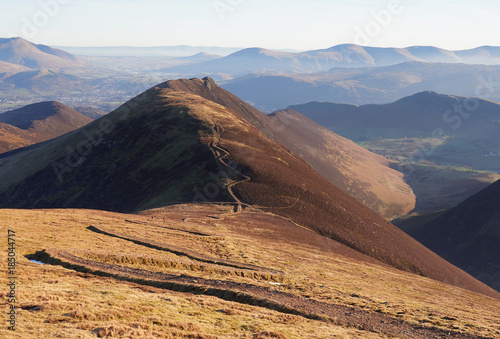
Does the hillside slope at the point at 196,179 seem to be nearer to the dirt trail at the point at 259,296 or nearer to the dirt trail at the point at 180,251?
the dirt trail at the point at 180,251

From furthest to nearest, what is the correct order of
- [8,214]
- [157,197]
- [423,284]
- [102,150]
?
[102,150] < [157,197] < [423,284] < [8,214]

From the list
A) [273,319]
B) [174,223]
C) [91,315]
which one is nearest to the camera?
[91,315]

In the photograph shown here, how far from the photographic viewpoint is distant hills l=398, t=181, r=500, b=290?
118 m

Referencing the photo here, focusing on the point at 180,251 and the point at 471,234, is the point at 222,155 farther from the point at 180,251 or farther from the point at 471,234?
the point at 471,234

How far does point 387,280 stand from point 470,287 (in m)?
40.6

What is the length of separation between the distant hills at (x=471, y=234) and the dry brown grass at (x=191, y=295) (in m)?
70.3

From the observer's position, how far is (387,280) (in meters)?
57.5

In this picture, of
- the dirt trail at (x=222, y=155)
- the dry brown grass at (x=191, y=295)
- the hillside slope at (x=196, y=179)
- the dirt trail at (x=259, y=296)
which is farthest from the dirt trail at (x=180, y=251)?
the dirt trail at (x=222, y=155)

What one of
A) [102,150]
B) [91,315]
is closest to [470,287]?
[91,315]

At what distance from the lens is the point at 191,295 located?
35.8 metres

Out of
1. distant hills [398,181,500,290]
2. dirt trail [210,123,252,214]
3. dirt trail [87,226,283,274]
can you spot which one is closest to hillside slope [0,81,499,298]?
dirt trail [210,123,252,214]

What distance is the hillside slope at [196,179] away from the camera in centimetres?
8638

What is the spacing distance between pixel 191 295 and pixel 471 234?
130888mm

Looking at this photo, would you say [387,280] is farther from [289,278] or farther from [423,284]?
[289,278]
